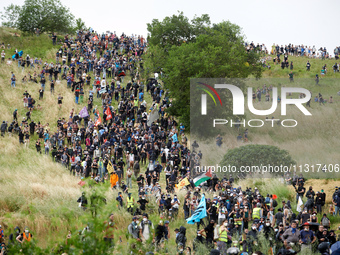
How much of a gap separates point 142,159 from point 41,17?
45148 millimetres

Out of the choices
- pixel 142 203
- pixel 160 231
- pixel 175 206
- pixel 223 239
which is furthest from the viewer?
pixel 142 203

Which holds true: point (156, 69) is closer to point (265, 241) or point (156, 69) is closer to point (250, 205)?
point (250, 205)

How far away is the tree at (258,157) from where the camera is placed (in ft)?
94.6

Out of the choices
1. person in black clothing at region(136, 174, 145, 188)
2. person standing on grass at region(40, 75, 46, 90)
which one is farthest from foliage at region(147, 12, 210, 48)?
person in black clothing at region(136, 174, 145, 188)

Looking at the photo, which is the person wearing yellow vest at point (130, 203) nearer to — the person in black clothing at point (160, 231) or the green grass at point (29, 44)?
the person in black clothing at point (160, 231)

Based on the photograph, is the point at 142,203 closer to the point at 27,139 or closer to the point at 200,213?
the point at 200,213

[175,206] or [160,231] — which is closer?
[160,231]

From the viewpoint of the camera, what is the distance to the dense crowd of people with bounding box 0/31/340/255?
708 inches

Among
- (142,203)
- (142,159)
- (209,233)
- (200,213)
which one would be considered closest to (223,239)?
(209,233)

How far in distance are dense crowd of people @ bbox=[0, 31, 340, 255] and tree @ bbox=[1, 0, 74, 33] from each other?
1036cm

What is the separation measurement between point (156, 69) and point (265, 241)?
3261 centimetres

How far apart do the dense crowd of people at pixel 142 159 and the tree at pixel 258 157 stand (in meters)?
1.25

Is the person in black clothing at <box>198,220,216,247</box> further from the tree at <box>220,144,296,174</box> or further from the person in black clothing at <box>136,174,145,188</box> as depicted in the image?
the tree at <box>220,144,296,174</box>

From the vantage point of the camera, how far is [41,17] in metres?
71.1
